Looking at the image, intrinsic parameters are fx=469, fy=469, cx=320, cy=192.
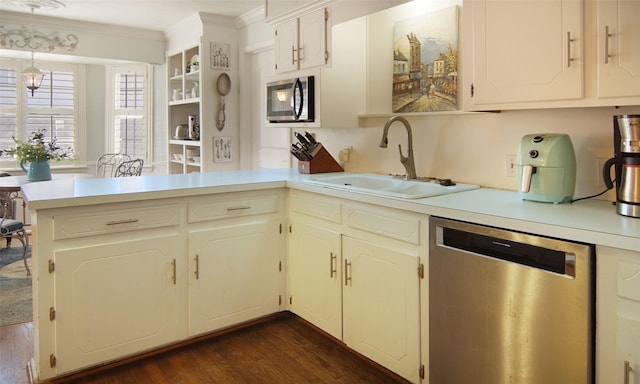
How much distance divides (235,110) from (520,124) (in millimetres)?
3384

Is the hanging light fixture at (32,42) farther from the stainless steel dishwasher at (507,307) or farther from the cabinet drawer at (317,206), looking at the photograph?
the stainless steel dishwasher at (507,307)

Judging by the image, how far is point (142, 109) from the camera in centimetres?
631

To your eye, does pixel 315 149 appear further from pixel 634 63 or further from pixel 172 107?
pixel 172 107

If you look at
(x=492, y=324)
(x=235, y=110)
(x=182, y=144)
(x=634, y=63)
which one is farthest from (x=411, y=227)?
(x=182, y=144)

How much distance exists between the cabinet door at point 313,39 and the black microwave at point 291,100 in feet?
0.43

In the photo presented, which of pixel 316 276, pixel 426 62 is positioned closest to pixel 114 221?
pixel 316 276

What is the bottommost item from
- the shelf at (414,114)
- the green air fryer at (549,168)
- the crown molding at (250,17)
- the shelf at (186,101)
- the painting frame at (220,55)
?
the green air fryer at (549,168)

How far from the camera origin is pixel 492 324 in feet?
5.63

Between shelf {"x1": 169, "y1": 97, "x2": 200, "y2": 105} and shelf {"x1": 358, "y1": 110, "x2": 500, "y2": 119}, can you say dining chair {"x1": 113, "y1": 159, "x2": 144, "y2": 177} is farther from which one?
shelf {"x1": 358, "y1": 110, "x2": 500, "y2": 119}

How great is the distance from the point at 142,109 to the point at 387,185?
4605 millimetres

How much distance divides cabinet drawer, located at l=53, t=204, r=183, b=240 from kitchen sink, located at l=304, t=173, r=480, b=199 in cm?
80

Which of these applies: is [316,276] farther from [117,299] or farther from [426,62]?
[426,62]

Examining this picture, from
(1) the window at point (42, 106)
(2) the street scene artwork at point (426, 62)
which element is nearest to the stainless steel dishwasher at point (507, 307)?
(2) the street scene artwork at point (426, 62)

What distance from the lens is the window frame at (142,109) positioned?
6223mm
